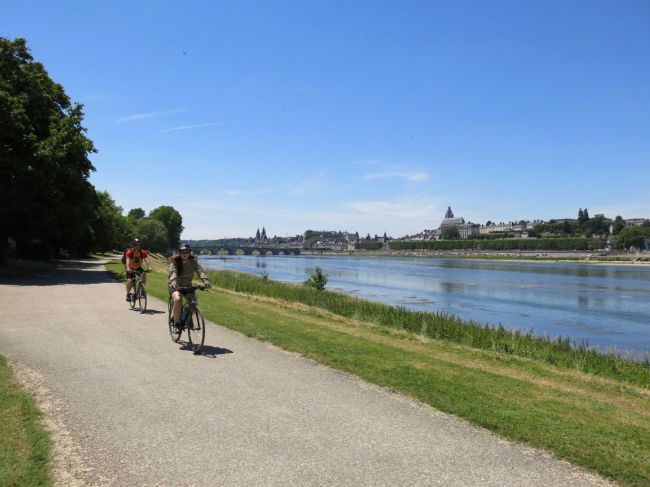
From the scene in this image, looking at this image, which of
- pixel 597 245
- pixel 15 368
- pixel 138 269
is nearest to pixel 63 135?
pixel 138 269

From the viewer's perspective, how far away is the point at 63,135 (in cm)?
2847

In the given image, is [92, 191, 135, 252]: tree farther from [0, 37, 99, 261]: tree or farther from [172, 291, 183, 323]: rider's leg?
[172, 291, 183, 323]: rider's leg

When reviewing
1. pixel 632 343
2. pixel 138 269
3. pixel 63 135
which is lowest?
pixel 632 343

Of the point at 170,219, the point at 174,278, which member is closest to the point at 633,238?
the point at 170,219

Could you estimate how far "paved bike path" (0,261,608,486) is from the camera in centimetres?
466

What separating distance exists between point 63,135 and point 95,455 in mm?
27534

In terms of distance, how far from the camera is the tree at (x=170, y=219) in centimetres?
14788

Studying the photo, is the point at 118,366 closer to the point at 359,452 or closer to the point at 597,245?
the point at 359,452

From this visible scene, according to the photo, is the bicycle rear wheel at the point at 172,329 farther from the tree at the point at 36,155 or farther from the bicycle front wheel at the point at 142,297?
the tree at the point at 36,155

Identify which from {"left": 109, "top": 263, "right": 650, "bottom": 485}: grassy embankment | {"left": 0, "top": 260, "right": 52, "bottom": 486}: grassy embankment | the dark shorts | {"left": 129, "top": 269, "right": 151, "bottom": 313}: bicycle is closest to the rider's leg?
{"left": 109, "top": 263, "right": 650, "bottom": 485}: grassy embankment

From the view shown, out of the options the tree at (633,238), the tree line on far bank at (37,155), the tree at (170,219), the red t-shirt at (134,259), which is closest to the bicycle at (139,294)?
the red t-shirt at (134,259)

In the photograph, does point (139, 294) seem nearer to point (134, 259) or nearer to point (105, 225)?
point (134, 259)

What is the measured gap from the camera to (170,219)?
14900 cm

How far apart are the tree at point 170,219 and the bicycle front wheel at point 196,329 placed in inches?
5533
